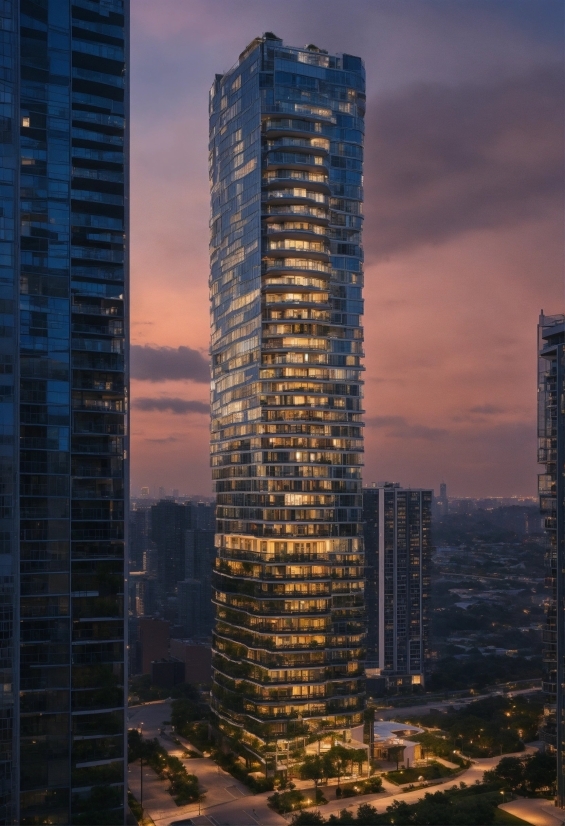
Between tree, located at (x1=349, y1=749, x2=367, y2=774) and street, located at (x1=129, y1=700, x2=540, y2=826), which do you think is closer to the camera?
street, located at (x1=129, y1=700, x2=540, y2=826)

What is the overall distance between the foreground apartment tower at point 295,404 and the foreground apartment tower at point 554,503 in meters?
13.5

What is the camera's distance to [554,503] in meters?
59.8

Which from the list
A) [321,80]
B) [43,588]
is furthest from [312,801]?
[321,80]

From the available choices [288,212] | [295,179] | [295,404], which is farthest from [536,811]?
[295,179]

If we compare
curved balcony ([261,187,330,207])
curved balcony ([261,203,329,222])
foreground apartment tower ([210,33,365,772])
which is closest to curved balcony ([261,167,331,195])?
foreground apartment tower ([210,33,365,772])

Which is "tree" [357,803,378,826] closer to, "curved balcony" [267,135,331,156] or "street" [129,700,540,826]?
"street" [129,700,540,826]

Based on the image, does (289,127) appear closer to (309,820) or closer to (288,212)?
(288,212)

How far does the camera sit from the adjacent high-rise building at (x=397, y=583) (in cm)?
10950

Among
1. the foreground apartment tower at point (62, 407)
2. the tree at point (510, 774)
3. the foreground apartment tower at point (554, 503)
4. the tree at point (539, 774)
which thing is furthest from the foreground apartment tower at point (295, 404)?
the foreground apartment tower at point (62, 407)

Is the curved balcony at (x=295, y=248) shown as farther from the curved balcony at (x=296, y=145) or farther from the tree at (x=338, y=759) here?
the tree at (x=338, y=759)

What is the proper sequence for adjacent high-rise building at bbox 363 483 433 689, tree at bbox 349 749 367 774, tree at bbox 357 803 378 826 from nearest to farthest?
tree at bbox 357 803 378 826 → tree at bbox 349 749 367 774 → adjacent high-rise building at bbox 363 483 433 689

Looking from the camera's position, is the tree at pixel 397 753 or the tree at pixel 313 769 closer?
the tree at pixel 313 769

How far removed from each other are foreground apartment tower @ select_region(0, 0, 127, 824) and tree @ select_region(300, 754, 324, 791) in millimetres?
13018

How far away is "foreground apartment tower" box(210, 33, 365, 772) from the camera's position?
65.3 metres
